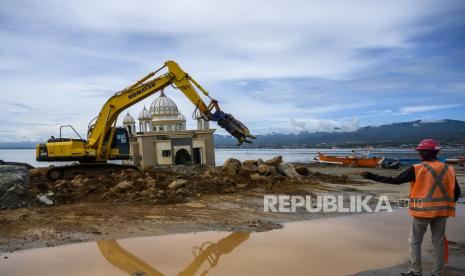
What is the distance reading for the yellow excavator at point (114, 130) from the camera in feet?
53.3

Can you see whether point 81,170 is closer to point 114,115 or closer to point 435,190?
point 114,115

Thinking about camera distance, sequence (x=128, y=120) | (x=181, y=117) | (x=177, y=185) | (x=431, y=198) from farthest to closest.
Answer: (x=128, y=120)
(x=181, y=117)
(x=177, y=185)
(x=431, y=198)

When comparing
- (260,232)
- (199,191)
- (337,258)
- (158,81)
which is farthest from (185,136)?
(337,258)

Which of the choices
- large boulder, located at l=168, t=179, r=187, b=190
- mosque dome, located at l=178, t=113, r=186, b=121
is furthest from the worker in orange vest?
mosque dome, located at l=178, t=113, r=186, b=121

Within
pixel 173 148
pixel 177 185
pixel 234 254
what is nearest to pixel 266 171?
pixel 177 185

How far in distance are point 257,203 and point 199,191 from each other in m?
2.38

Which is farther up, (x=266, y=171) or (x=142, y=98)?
(x=142, y=98)

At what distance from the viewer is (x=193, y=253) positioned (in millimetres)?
7004

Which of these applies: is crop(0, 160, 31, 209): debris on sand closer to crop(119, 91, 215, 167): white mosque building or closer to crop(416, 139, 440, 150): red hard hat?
crop(416, 139, 440, 150): red hard hat

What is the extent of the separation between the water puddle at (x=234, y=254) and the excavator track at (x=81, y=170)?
9.94 meters

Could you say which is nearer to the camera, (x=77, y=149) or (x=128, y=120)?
(x=77, y=149)

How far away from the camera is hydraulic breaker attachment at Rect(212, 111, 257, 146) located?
15.9 metres

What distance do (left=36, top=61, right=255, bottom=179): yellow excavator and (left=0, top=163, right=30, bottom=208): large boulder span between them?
460cm

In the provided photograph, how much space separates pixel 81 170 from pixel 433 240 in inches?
574
